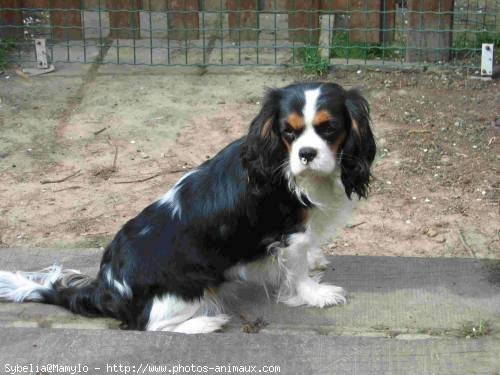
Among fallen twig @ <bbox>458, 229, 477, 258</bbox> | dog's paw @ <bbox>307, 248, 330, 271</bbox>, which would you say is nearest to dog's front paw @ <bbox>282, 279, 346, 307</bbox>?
dog's paw @ <bbox>307, 248, 330, 271</bbox>

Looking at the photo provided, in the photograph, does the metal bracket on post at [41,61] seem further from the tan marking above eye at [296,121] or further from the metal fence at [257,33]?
the tan marking above eye at [296,121]

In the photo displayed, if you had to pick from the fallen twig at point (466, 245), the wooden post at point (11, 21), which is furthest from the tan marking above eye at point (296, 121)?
the wooden post at point (11, 21)

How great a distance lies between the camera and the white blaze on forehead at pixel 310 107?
344 cm

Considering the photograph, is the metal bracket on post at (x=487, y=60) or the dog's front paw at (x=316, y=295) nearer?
the dog's front paw at (x=316, y=295)

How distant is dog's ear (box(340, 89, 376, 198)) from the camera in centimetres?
354

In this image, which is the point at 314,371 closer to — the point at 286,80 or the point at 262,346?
the point at 262,346

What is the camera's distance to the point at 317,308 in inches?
152

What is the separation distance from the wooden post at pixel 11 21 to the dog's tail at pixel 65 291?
4243 millimetres

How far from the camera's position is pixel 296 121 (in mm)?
3459

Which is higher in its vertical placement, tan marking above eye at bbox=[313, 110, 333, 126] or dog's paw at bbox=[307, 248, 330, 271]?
tan marking above eye at bbox=[313, 110, 333, 126]

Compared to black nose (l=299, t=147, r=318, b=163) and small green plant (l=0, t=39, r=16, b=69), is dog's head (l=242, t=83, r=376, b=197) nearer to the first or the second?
black nose (l=299, t=147, r=318, b=163)

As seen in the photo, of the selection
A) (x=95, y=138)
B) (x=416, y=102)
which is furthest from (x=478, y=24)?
(x=95, y=138)

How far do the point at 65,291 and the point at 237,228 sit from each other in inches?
32.4

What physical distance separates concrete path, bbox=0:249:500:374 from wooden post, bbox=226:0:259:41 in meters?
3.90
